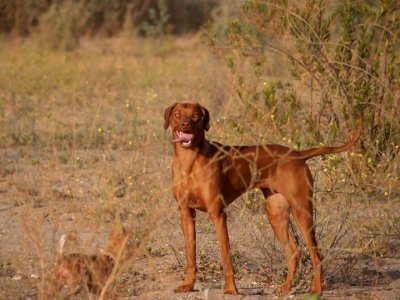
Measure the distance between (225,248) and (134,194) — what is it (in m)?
1.76

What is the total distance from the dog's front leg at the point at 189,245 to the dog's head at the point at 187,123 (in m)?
0.43

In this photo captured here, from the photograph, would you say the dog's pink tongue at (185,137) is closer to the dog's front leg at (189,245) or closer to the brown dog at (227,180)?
the brown dog at (227,180)

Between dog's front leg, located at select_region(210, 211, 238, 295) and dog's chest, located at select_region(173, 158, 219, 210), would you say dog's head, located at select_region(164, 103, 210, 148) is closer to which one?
dog's chest, located at select_region(173, 158, 219, 210)

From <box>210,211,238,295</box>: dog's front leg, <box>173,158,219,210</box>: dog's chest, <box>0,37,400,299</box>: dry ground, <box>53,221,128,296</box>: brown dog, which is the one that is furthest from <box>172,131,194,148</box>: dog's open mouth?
<box>53,221,128,296</box>: brown dog

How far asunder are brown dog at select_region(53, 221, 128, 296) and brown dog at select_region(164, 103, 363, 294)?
24.1 inches

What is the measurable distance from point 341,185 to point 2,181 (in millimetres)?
3473

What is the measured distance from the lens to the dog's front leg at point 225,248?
5.98m

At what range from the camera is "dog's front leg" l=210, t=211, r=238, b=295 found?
19.6ft

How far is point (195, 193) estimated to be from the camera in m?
6.00

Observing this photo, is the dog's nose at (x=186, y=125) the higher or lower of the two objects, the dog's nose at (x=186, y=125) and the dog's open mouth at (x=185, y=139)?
the higher

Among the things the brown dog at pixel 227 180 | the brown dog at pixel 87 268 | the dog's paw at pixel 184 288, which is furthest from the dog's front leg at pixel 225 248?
the brown dog at pixel 87 268

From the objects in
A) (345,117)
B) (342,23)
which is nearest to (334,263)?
(345,117)

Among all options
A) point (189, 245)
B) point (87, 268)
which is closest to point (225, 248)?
point (189, 245)

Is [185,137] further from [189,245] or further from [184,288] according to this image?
[184,288]
